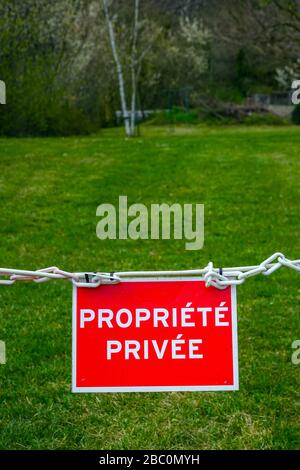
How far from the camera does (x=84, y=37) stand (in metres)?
26.2

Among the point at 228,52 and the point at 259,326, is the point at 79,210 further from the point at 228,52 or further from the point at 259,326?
the point at 228,52

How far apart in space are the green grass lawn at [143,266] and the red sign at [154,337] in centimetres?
114

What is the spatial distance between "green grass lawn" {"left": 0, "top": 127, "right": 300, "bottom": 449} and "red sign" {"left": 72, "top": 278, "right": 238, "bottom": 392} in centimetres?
114

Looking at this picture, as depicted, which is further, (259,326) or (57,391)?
(259,326)

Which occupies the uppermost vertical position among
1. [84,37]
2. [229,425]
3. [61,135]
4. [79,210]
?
[84,37]

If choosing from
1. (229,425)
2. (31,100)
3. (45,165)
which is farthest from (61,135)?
(229,425)

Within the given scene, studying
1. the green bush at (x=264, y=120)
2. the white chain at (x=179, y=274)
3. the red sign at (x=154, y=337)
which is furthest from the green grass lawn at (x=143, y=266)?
the green bush at (x=264, y=120)

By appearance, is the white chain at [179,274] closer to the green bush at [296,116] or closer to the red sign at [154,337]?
the red sign at [154,337]

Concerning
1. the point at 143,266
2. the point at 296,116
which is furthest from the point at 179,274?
the point at 296,116

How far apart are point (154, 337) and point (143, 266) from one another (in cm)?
437

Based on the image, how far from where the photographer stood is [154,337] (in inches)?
81.3
